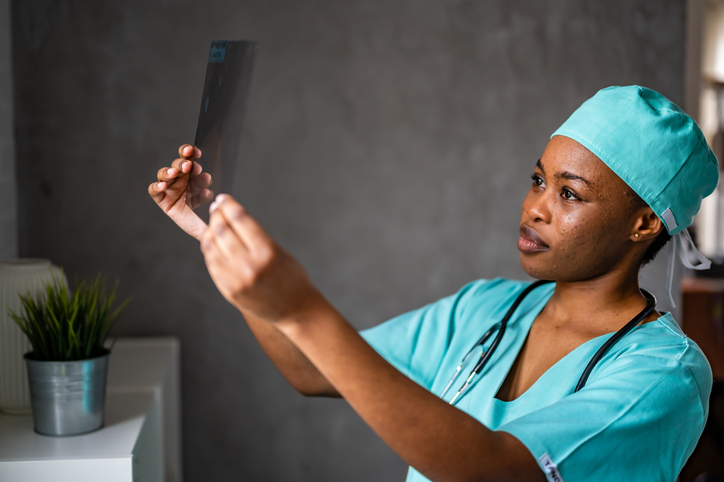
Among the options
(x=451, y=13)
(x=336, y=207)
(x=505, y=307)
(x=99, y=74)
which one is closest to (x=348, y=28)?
(x=451, y=13)

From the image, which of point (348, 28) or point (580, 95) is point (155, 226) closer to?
point (348, 28)

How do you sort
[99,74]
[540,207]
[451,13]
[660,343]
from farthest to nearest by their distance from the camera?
[451,13] → [99,74] → [540,207] → [660,343]

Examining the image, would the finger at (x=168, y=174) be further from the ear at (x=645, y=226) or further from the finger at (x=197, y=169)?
the ear at (x=645, y=226)

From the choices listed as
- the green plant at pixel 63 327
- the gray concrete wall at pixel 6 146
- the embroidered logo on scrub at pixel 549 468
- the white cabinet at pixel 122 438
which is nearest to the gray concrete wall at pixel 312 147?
the gray concrete wall at pixel 6 146

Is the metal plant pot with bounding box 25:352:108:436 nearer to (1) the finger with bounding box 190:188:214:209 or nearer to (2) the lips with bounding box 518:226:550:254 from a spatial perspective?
(1) the finger with bounding box 190:188:214:209

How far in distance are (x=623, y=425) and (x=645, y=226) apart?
15.9 inches

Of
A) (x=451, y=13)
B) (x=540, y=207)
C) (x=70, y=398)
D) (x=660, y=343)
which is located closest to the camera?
(x=660, y=343)

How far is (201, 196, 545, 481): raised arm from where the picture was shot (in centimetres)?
67

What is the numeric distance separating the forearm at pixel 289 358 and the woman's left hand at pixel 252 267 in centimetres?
46

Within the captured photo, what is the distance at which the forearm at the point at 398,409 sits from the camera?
2.36 feet

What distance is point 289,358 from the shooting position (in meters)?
1.21

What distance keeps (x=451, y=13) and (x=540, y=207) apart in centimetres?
124

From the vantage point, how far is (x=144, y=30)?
1.99 meters

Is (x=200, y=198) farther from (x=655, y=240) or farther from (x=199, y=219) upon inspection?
(x=655, y=240)
